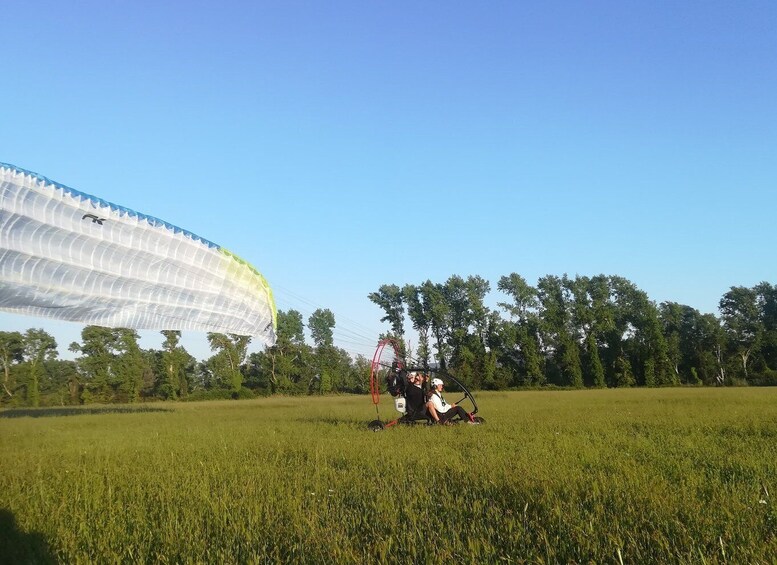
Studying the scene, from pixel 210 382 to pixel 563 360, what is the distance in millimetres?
39967

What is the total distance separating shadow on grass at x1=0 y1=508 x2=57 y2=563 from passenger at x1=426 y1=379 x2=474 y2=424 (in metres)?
9.23

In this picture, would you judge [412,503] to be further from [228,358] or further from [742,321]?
[742,321]

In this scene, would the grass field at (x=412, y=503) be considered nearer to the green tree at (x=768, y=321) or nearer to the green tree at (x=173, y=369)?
the green tree at (x=173, y=369)

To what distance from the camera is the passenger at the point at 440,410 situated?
530 inches

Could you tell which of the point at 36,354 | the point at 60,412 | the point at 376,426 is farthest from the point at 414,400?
the point at 36,354

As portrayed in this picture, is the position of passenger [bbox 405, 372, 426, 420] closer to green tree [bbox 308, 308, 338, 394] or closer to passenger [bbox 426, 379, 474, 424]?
passenger [bbox 426, 379, 474, 424]

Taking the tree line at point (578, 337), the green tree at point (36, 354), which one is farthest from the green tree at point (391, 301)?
the green tree at point (36, 354)

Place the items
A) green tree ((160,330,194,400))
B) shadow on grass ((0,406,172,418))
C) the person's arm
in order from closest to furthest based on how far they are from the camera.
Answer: the person's arm → shadow on grass ((0,406,172,418)) → green tree ((160,330,194,400))

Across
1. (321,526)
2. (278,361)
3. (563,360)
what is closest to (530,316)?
(563,360)

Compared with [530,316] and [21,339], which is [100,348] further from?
[530,316]

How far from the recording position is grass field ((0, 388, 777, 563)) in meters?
3.83

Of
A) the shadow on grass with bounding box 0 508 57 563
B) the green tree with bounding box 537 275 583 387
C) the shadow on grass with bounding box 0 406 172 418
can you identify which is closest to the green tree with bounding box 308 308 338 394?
the green tree with bounding box 537 275 583 387

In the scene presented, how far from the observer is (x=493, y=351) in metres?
67.3

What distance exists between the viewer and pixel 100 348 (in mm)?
50312
